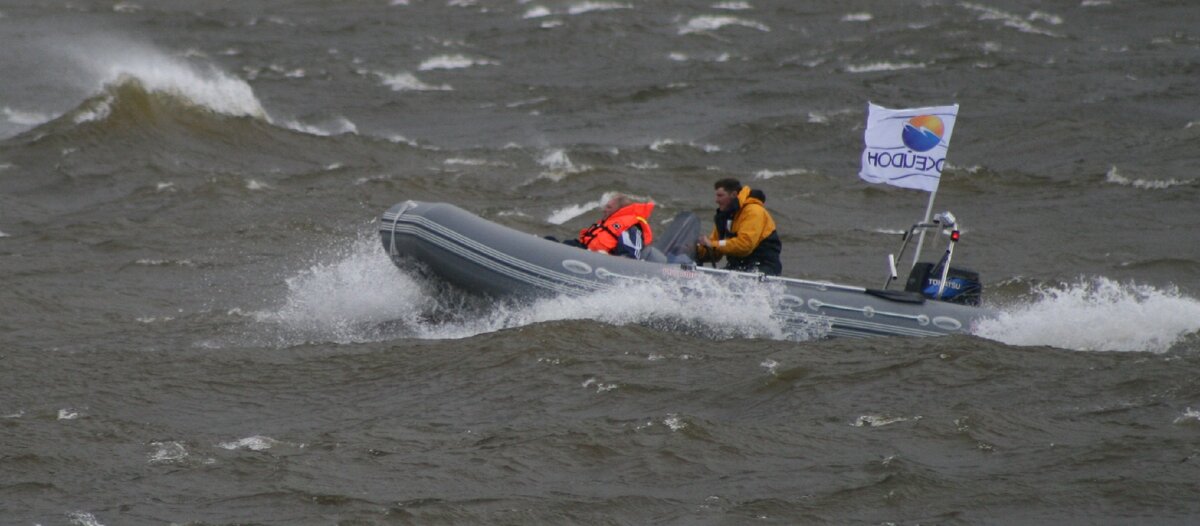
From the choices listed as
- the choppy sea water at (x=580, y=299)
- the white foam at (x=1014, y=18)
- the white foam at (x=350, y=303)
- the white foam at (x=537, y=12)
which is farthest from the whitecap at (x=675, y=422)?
the white foam at (x=537, y=12)

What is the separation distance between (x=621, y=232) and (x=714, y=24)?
68.3ft

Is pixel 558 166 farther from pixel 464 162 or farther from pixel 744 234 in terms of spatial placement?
pixel 744 234

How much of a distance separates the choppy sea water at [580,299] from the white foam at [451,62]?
0.33ft

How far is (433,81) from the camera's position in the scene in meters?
26.7

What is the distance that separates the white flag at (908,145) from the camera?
10.9 meters

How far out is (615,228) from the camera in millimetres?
11516

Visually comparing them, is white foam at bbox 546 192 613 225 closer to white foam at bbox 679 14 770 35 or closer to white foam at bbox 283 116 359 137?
white foam at bbox 283 116 359 137

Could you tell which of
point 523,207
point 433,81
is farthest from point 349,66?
point 523,207

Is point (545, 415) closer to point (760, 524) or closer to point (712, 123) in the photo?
point (760, 524)

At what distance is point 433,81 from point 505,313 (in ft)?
52.0

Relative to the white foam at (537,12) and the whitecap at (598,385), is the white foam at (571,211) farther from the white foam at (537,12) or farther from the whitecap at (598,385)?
the white foam at (537,12)

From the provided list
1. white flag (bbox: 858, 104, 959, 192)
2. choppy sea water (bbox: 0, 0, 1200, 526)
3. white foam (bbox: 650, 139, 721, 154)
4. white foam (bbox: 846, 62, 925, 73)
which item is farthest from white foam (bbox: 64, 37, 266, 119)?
white flag (bbox: 858, 104, 959, 192)

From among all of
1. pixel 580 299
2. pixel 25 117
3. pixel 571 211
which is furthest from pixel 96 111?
pixel 580 299

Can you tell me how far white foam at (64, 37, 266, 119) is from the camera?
2170 cm
